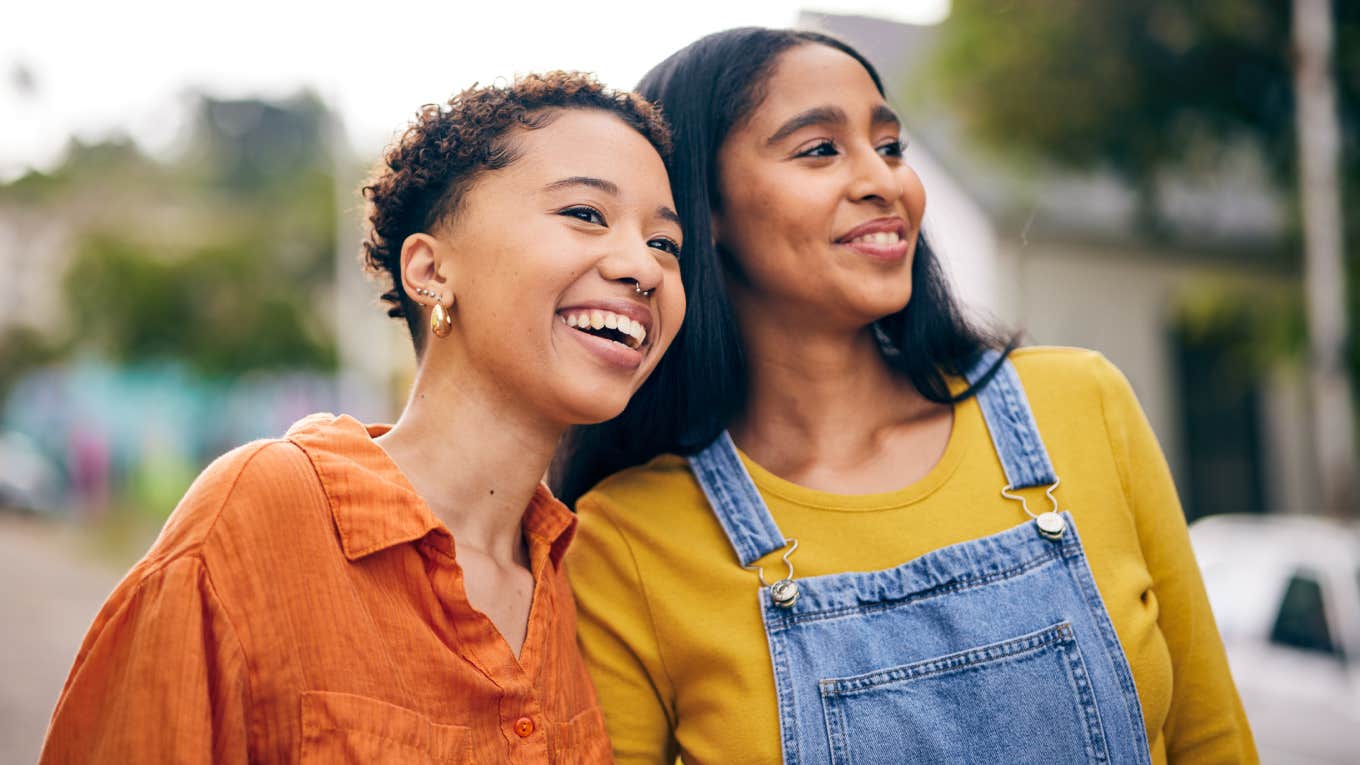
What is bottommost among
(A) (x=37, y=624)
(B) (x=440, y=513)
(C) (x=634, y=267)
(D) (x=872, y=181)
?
(B) (x=440, y=513)

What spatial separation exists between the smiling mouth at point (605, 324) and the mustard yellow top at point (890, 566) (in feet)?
1.41

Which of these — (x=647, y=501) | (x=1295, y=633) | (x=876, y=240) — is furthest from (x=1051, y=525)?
(x=1295, y=633)

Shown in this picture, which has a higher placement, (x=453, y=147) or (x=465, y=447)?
(x=453, y=147)

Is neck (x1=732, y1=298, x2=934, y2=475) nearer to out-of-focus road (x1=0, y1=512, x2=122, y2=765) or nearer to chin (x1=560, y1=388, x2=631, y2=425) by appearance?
chin (x1=560, y1=388, x2=631, y2=425)

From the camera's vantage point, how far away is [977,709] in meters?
1.91

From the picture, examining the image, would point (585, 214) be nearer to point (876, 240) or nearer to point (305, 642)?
point (876, 240)

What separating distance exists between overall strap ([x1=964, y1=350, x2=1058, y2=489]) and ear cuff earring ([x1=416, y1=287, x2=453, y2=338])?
3.41 ft

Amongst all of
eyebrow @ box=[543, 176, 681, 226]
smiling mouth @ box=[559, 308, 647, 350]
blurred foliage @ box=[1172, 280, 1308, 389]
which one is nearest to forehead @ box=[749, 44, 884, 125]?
eyebrow @ box=[543, 176, 681, 226]

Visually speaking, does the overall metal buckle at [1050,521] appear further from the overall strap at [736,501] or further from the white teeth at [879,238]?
the white teeth at [879,238]

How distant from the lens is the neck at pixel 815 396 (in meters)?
2.35

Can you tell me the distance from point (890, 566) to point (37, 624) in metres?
12.5

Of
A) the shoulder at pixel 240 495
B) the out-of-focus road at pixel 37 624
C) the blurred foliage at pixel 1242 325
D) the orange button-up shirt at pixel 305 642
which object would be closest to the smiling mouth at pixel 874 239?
the orange button-up shirt at pixel 305 642

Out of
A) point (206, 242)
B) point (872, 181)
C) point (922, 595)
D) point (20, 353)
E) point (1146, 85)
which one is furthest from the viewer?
point (20, 353)

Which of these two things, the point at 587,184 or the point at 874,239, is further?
the point at 874,239
